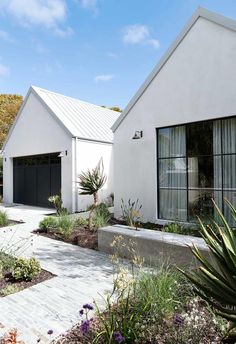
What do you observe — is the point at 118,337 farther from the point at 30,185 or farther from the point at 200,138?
the point at 30,185

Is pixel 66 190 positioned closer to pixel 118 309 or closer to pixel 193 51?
pixel 193 51

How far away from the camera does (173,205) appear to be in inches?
338

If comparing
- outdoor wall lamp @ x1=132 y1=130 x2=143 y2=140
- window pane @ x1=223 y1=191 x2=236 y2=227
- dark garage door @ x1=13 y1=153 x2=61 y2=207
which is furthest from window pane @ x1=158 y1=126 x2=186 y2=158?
dark garage door @ x1=13 y1=153 x2=61 y2=207

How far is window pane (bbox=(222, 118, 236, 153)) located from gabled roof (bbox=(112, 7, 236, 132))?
8.19ft

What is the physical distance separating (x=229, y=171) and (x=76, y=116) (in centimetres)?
964

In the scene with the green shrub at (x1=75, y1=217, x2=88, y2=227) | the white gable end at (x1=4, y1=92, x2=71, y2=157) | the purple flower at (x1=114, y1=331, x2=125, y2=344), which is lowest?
the green shrub at (x1=75, y1=217, x2=88, y2=227)

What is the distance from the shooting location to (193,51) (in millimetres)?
7996

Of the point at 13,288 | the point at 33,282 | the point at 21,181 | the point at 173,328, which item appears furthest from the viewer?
the point at 21,181

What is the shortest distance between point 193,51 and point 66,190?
27.3 ft

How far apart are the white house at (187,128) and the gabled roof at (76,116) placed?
4.13 meters

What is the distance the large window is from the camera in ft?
24.7

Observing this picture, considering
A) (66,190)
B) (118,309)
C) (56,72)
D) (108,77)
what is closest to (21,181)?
(66,190)

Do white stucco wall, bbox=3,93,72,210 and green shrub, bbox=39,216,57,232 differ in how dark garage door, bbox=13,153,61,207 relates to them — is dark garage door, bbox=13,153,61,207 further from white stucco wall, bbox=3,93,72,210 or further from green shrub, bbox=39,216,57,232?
green shrub, bbox=39,216,57,232

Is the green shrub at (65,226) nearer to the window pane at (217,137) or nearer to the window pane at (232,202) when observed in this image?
the window pane at (232,202)
